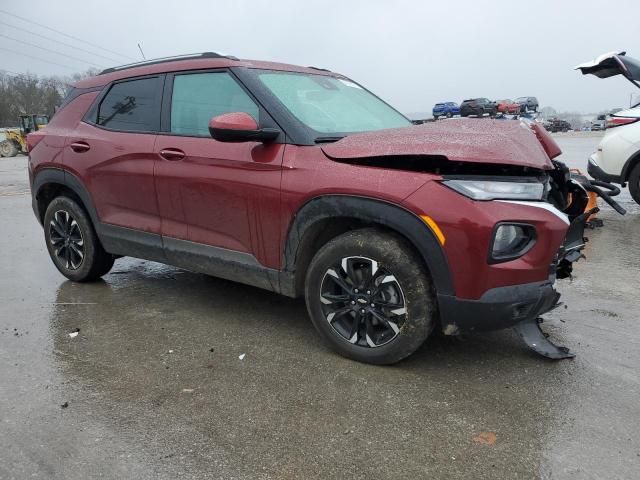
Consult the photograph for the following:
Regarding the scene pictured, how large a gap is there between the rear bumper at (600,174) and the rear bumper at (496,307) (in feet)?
18.2

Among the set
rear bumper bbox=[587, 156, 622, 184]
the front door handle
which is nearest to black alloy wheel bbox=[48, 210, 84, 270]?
the front door handle

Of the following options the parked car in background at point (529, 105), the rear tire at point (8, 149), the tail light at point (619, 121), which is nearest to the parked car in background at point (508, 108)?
the parked car in background at point (529, 105)

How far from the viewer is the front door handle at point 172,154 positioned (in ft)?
11.8

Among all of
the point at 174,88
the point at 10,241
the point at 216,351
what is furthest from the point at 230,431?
the point at 10,241

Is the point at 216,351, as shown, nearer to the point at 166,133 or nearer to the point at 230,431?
the point at 230,431

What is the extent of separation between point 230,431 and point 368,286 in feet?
3.45

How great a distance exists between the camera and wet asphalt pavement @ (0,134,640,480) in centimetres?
227

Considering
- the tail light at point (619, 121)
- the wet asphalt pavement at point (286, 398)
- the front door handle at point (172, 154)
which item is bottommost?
the wet asphalt pavement at point (286, 398)

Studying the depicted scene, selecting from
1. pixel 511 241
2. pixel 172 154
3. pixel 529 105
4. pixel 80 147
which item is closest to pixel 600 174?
pixel 511 241

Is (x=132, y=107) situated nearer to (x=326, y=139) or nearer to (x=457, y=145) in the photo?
(x=326, y=139)

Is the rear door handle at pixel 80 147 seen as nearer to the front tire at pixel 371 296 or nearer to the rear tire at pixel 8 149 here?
the front tire at pixel 371 296

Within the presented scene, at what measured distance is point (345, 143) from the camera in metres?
3.02

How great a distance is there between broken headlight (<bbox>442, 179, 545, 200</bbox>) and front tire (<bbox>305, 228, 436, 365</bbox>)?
431 millimetres

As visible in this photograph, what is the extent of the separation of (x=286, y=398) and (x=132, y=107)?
259 centimetres
